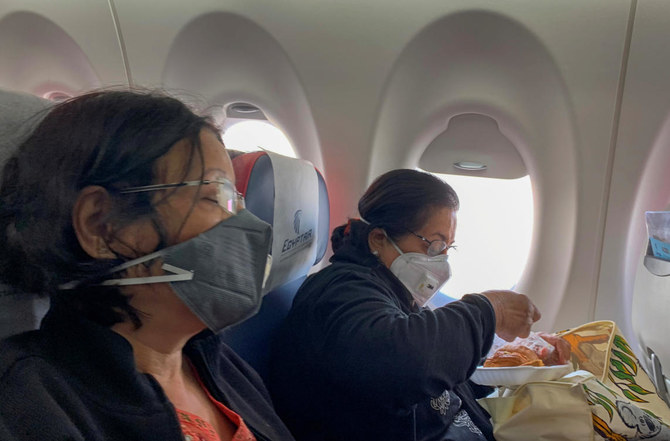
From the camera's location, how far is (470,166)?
2.67 m

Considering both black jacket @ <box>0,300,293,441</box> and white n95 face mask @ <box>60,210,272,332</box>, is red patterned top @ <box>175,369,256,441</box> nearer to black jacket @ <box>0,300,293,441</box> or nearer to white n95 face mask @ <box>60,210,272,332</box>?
black jacket @ <box>0,300,293,441</box>

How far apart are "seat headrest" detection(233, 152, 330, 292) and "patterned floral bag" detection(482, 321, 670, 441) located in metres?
0.81

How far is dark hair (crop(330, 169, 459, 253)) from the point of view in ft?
5.64

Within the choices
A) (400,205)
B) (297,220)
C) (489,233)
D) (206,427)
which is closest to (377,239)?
(400,205)

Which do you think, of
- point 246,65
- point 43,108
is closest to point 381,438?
point 43,108

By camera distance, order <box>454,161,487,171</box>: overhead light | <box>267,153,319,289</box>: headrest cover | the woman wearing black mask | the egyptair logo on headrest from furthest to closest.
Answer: <box>454,161,487,171</box>: overhead light < the egyptair logo on headrest < <box>267,153,319,289</box>: headrest cover < the woman wearing black mask

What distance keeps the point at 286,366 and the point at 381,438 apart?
0.34 m

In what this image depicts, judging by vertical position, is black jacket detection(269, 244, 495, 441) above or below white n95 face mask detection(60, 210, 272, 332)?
below

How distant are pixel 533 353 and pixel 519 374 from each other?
6.7 inches

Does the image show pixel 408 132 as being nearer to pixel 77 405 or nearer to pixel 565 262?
Result: pixel 565 262

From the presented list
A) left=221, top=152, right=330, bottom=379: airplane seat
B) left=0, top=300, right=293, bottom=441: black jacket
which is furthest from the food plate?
left=0, top=300, right=293, bottom=441: black jacket

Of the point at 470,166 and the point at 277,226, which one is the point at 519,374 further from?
the point at 470,166

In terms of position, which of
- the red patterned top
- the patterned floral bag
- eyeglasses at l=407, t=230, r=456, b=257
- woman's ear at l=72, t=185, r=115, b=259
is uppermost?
woman's ear at l=72, t=185, r=115, b=259

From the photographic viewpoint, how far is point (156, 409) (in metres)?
0.85
